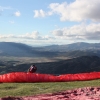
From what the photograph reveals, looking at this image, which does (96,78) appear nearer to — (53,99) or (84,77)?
(84,77)

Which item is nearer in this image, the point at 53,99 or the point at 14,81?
the point at 53,99

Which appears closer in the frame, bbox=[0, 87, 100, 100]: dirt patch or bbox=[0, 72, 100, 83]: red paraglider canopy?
bbox=[0, 87, 100, 100]: dirt patch

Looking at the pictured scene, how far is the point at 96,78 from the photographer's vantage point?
26.3 metres

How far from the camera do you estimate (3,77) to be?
25453mm

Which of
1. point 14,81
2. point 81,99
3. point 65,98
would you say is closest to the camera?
point 81,99

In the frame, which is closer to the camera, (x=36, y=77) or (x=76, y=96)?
(x=76, y=96)

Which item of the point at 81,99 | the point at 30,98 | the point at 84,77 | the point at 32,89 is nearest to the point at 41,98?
the point at 30,98

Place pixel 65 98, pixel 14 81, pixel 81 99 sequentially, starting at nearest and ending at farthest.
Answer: pixel 81 99 < pixel 65 98 < pixel 14 81

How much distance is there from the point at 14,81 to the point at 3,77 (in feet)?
4.75

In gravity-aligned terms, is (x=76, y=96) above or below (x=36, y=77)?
below

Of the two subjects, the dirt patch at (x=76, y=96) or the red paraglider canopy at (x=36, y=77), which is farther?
the red paraglider canopy at (x=36, y=77)

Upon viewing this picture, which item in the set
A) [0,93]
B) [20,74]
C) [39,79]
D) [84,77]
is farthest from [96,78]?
[0,93]

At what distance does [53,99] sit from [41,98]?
93cm

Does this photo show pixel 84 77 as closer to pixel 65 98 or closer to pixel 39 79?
pixel 39 79
